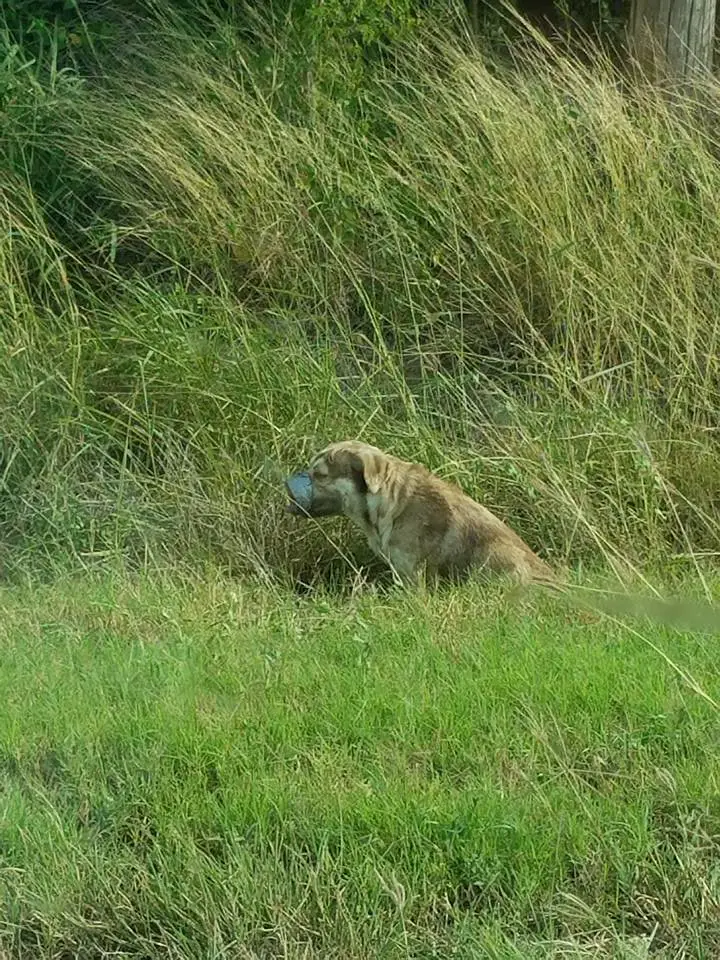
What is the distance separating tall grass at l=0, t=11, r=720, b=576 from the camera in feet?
23.8

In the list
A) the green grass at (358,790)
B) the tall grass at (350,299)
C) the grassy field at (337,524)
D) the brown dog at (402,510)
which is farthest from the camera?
the tall grass at (350,299)

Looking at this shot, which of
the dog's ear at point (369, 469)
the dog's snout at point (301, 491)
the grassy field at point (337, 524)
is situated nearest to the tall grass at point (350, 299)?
the grassy field at point (337, 524)

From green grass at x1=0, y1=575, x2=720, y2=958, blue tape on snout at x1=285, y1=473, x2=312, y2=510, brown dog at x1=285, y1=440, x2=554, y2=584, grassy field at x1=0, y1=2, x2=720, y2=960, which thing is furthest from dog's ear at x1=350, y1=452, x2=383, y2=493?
green grass at x1=0, y1=575, x2=720, y2=958

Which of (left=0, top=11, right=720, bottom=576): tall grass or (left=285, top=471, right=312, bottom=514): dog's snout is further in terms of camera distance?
(left=0, top=11, right=720, bottom=576): tall grass

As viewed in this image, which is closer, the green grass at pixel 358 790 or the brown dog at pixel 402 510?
the green grass at pixel 358 790

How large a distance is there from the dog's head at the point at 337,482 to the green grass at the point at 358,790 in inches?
35.8

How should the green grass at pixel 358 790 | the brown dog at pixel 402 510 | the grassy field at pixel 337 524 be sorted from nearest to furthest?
1. the green grass at pixel 358 790
2. the grassy field at pixel 337 524
3. the brown dog at pixel 402 510

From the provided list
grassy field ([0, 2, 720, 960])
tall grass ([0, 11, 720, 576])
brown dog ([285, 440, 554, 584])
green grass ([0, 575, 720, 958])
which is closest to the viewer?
green grass ([0, 575, 720, 958])

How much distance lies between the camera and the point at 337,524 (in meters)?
7.33

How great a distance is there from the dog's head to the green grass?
910 mm

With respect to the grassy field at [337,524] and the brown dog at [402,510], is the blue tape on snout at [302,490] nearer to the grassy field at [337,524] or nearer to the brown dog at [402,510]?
the brown dog at [402,510]

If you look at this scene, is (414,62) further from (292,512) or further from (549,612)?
(549,612)

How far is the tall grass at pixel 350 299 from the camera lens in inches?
286

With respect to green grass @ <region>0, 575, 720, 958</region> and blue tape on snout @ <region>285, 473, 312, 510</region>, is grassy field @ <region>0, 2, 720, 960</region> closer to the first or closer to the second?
green grass @ <region>0, 575, 720, 958</region>
